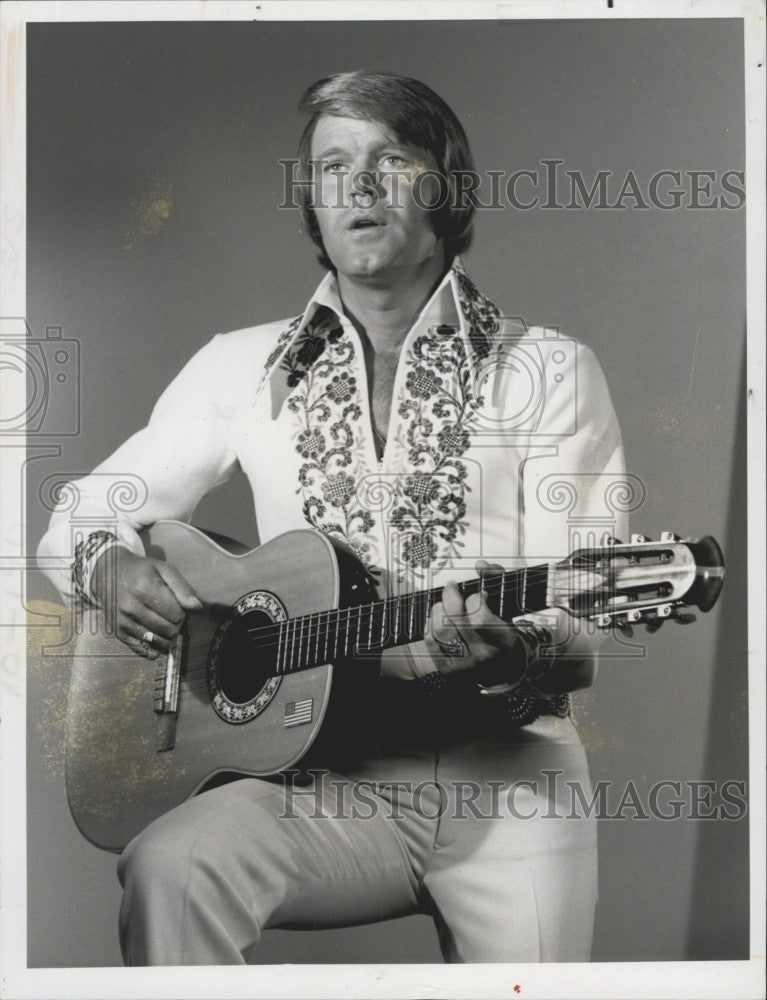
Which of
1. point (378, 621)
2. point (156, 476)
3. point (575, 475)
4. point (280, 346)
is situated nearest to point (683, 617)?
point (575, 475)

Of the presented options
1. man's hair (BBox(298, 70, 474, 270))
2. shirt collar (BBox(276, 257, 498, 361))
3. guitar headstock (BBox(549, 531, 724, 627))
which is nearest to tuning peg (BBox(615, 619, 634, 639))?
guitar headstock (BBox(549, 531, 724, 627))

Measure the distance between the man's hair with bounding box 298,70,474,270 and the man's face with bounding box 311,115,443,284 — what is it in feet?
0.05

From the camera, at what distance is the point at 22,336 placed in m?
1.97

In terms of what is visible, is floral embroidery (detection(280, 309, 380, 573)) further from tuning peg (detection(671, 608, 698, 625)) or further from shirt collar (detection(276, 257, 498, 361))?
tuning peg (detection(671, 608, 698, 625))

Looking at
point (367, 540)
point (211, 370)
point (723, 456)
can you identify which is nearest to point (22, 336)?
point (211, 370)

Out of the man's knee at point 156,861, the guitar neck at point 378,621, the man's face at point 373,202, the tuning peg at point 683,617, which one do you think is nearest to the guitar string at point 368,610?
the guitar neck at point 378,621

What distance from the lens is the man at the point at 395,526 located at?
1853 millimetres

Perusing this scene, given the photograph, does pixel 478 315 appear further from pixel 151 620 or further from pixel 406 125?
pixel 151 620

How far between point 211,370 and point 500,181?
1.96ft

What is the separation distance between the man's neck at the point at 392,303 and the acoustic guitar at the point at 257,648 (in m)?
0.36

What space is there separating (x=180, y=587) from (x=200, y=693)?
0.18 m

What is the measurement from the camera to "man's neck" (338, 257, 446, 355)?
1.92 m

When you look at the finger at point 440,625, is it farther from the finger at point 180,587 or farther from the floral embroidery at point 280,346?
the floral embroidery at point 280,346

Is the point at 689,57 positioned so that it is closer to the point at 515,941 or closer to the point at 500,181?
the point at 500,181
